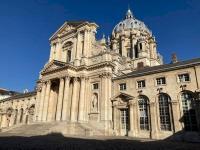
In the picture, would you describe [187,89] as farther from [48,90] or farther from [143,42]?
[143,42]

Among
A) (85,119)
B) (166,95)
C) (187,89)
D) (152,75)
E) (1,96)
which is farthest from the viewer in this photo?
(1,96)

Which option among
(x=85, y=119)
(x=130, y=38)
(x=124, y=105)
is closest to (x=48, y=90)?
(x=85, y=119)

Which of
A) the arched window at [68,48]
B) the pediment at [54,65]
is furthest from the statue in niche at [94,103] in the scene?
the arched window at [68,48]

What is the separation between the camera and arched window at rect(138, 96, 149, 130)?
2965 centimetres

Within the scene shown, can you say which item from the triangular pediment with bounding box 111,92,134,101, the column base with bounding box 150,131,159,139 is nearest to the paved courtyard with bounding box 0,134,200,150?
the column base with bounding box 150,131,159,139

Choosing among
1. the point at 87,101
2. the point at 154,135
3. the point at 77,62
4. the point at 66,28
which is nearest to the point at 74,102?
the point at 87,101

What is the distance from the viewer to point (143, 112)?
30.4 metres

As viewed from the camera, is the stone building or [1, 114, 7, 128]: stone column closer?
the stone building

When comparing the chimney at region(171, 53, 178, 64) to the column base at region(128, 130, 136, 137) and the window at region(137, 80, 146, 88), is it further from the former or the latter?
the column base at region(128, 130, 136, 137)

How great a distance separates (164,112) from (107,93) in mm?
10138

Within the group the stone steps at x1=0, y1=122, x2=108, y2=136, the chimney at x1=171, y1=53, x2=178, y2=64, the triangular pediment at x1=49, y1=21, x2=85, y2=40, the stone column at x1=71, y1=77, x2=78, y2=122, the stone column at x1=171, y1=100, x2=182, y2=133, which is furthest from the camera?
the chimney at x1=171, y1=53, x2=178, y2=64

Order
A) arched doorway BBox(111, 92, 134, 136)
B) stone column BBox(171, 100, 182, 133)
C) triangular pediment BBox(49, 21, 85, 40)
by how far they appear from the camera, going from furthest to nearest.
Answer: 1. triangular pediment BBox(49, 21, 85, 40)
2. arched doorway BBox(111, 92, 134, 136)
3. stone column BBox(171, 100, 182, 133)

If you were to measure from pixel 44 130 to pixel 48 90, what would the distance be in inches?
483

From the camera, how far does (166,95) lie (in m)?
28.8
